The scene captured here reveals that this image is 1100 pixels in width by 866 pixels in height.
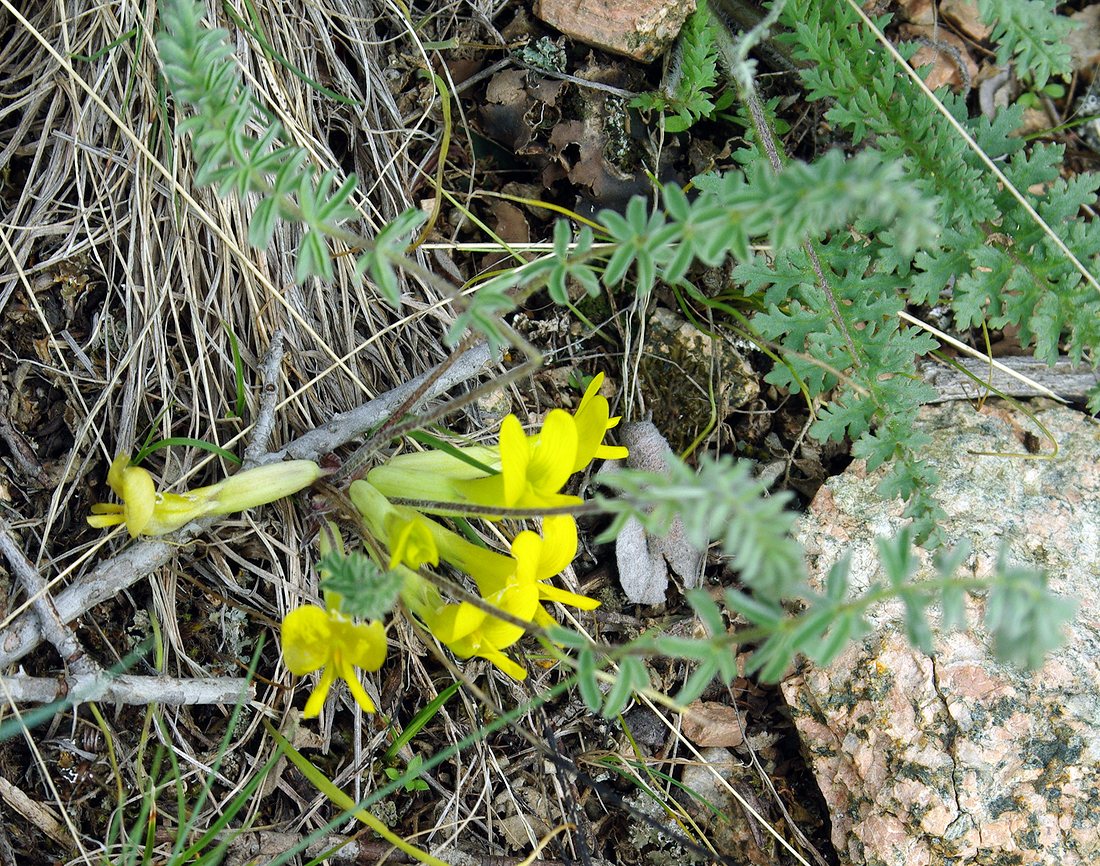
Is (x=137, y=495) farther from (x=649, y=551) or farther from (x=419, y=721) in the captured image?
(x=649, y=551)

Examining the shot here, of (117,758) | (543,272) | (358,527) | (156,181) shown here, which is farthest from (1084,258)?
(117,758)

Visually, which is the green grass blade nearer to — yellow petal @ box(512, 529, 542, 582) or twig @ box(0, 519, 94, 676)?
yellow petal @ box(512, 529, 542, 582)

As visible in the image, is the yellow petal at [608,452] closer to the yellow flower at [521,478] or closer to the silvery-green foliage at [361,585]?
the yellow flower at [521,478]

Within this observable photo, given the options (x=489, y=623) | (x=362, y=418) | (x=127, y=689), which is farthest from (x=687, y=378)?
(x=127, y=689)

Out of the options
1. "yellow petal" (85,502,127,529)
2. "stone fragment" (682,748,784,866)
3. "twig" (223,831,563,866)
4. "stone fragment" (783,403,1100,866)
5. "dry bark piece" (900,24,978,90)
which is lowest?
"stone fragment" (682,748,784,866)

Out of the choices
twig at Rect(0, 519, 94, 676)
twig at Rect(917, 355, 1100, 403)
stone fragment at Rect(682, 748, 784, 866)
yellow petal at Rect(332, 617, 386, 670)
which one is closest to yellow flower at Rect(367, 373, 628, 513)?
yellow petal at Rect(332, 617, 386, 670)

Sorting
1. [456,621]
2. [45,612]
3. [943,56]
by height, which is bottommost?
[45,612]
